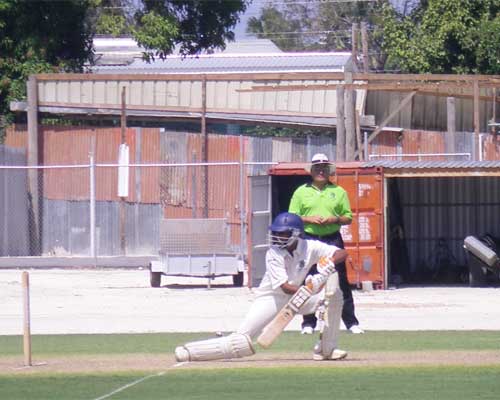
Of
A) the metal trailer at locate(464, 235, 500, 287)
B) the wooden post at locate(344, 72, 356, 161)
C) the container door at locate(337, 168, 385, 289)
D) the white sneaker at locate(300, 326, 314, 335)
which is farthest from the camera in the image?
the wooden post at locate(344, 72, 356, 161)

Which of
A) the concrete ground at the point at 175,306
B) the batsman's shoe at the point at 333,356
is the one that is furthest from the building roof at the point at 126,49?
the batsman's shoe at the point at 333,356

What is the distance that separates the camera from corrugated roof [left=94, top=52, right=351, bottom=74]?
41.9 metres

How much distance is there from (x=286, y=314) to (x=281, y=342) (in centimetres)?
282

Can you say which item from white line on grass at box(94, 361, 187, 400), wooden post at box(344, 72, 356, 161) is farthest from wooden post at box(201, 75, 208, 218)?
white line on grass at box(94, 361, 187, 400)

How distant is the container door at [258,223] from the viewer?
19969mm

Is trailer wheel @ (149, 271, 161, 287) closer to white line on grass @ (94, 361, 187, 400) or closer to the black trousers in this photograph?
the black trousers

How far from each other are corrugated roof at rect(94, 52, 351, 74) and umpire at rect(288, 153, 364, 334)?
2765 centimetres

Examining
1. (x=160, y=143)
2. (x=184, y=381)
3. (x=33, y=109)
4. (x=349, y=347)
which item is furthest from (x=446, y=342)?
(x=33, y=109)

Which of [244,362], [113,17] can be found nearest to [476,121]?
[113,17]

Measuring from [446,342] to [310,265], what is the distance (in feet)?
9.48

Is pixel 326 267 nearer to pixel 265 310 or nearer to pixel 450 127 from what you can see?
pixel 265 310

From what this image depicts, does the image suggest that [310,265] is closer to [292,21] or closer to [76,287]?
[76,287]

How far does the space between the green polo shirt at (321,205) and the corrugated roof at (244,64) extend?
27649mm

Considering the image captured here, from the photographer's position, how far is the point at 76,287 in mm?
21344
